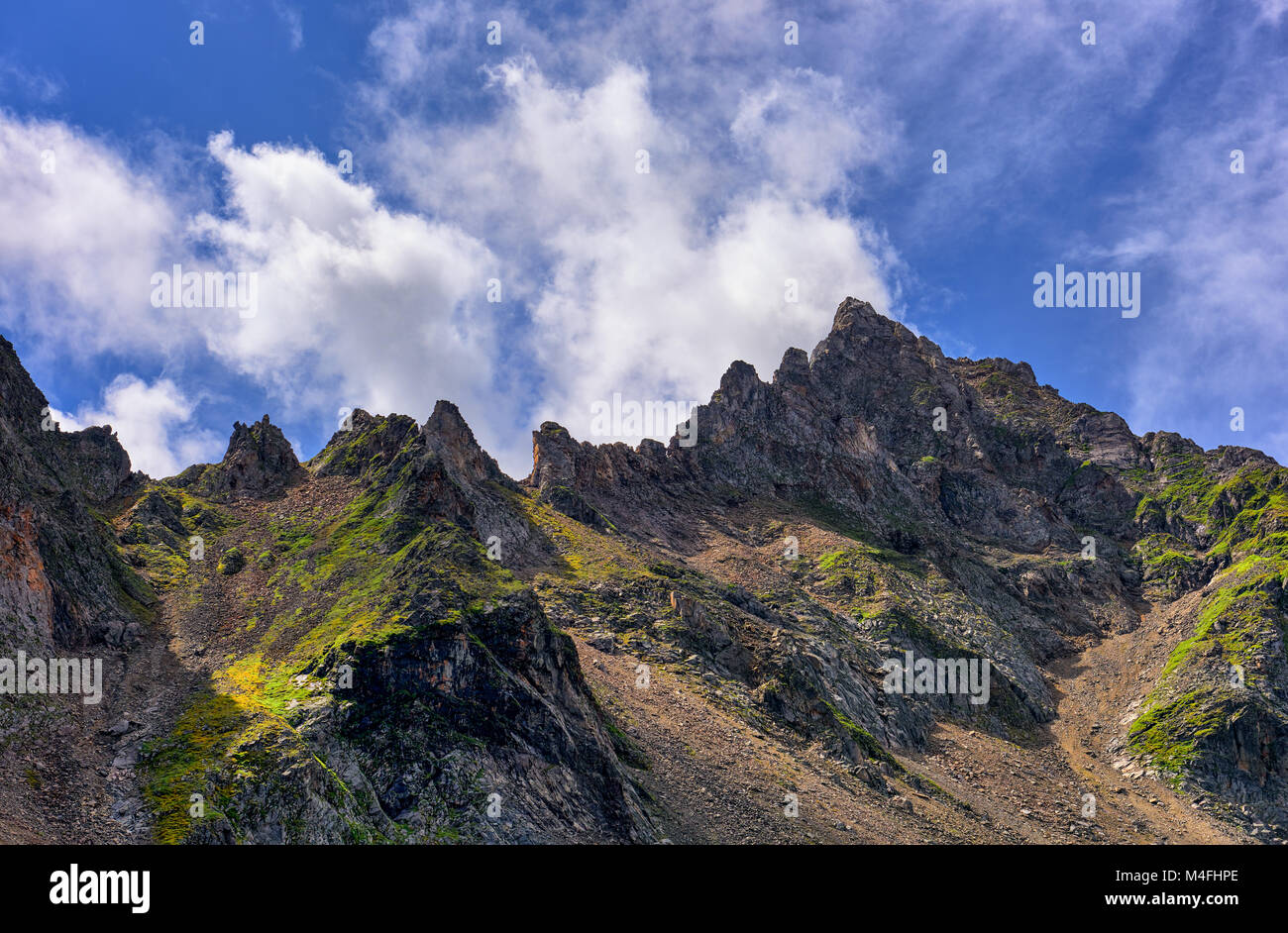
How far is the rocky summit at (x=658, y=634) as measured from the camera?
161 feet

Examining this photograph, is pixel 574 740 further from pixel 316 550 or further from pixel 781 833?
pixel 316 550

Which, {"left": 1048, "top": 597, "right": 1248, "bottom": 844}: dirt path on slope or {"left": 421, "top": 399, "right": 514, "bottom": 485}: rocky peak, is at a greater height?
{"left": 421, "top": 399, "right": 514, "bottom": 485}: rocky peak

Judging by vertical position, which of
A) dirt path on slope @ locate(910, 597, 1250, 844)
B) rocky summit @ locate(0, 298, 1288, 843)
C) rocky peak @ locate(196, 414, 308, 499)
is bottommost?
dirt path on slope @ locate(910, 597, 1250, 844)

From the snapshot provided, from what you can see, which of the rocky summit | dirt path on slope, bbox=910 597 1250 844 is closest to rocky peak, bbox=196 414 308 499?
the rocky summit

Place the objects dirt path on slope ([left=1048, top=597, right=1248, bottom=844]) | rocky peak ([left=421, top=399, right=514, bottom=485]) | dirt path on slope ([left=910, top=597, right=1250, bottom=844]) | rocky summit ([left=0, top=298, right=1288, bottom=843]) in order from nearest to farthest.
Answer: rocky summit ([left=0, top=298, right=1288, bottom=843]) → dirt path on slope ([left=910, top=597, right=1250, bottom=844]) → dirt path on slope ([left=1048, top=597, right=1248, bottom=844]) → rocky peak ([left=421, top=399, right=514, bottom=485])

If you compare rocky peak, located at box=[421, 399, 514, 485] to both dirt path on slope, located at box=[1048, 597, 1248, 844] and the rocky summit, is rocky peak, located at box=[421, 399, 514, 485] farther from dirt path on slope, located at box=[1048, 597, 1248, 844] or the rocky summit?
dirt path on slope, located at box=[1048, 597, 1248, 844]

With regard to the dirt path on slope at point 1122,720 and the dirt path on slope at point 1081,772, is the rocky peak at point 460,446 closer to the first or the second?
the dirt path on slope at point 1081,772

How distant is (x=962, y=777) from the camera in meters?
96.1

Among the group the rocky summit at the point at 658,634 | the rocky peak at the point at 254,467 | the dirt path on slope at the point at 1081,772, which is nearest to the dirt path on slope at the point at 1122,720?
the dirt path on slope at the point at 1081,772

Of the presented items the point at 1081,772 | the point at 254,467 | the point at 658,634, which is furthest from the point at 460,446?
the point at 1081,772

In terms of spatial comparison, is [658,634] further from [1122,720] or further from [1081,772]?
[1122,720]

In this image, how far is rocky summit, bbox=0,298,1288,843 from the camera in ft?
161
